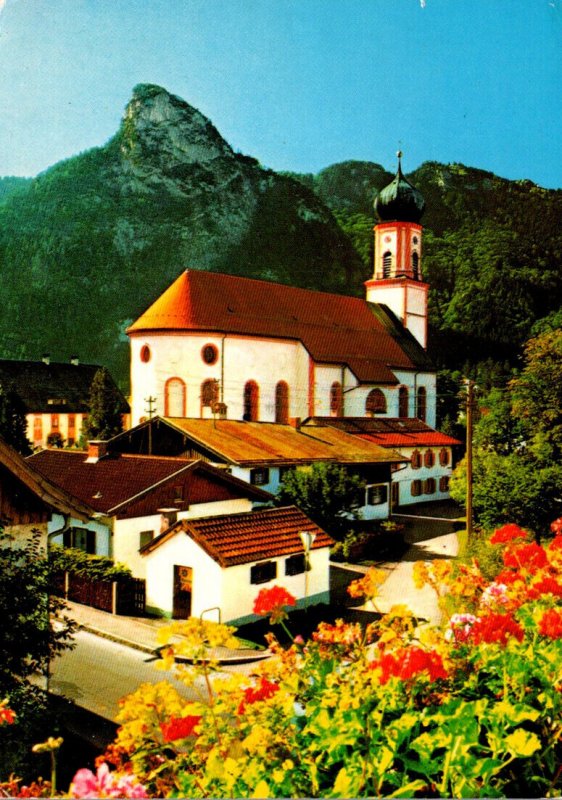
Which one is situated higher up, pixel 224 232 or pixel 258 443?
pixel 224 232

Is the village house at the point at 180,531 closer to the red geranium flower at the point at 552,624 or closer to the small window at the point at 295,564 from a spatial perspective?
the small window at the point at 295,564

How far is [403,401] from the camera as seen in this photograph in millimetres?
23891

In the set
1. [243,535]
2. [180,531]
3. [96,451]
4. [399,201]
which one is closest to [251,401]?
[96,451]

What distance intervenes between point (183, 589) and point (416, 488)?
49.9 feet

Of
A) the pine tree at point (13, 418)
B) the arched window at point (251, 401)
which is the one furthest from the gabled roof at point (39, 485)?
the arched window at point (251, 401)

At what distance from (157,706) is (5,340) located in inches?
175

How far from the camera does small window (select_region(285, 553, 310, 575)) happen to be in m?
4.76

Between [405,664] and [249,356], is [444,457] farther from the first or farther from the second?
[405,664]

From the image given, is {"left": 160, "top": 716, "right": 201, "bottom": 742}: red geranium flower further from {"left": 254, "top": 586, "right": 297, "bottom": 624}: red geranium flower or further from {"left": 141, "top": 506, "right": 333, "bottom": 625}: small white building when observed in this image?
{"left": 141, "top": 506, "right": 333, "bottom": 625}: small white building

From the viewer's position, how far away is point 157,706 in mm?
1928

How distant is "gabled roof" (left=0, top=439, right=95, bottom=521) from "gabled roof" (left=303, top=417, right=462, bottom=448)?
12.5 metres

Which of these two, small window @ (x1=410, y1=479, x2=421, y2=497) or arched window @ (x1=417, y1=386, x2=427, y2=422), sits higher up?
arched window @ (x1=417, y1=386, x2=427, y2=422)

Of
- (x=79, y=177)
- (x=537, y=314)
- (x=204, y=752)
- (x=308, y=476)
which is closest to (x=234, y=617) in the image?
(x=204, y=752)

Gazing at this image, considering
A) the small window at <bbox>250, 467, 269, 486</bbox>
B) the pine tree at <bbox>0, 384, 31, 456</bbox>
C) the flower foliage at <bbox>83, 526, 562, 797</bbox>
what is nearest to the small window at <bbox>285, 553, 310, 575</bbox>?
the flower foliage at <bbox>83, 526, 562, 797</bbox>
